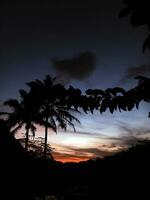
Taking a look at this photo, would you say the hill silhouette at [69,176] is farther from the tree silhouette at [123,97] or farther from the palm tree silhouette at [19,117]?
the palm tree silhouette at [19,117]

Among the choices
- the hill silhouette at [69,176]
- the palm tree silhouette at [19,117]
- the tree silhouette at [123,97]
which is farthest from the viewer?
the palm tree silhouette at [19,117]

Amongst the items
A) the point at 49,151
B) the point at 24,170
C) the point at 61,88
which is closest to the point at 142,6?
the point at 61,88

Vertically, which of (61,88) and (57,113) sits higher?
(57,113)

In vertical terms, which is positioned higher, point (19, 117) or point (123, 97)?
point (19, 117)

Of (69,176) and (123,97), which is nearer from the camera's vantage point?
(123,97)

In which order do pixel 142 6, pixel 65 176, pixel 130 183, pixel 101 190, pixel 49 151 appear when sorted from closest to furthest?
pixel 142 6 → pixel 130 183 → pixel 101 190 → pixel 65 176 → pixel 49 151

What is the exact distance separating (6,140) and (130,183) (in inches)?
173

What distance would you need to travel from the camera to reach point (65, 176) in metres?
25.5

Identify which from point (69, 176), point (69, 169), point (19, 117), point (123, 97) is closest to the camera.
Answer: point (123, 97)

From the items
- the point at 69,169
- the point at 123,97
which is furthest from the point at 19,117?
the point at 123,97

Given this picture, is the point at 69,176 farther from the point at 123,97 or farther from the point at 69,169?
the point at 123,97

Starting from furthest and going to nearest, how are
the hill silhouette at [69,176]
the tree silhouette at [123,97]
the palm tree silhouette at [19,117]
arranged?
1. the palm tree silhouette at [19,117]
2. the hill silhouette at [69,176]
3. the tree silhouette at [123,97]

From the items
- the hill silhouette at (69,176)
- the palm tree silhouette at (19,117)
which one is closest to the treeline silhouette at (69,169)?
the hill silhouette at (69,176)

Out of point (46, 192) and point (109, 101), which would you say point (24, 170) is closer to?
point (109, 101)
